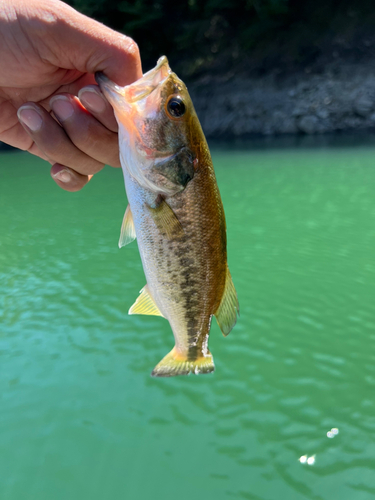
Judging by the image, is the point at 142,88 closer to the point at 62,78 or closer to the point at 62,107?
the point at 62,107

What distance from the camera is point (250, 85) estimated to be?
25500 mm

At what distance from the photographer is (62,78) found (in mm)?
2533

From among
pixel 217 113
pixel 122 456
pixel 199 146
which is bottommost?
pixel 217 113

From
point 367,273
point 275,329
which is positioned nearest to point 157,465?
point 275,329

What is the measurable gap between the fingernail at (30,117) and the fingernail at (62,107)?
0.34 feet

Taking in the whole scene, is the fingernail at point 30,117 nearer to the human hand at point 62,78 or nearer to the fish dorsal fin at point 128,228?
the human hand at point 62,78

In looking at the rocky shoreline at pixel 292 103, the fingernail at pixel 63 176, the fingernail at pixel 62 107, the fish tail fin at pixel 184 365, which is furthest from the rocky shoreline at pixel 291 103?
the fish tail fin at pixel 184 365

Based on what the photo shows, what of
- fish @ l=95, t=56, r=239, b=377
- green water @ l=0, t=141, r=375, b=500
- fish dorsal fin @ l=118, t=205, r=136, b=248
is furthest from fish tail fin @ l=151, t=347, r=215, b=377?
green water @ l=0, t=141, r=375, b=500

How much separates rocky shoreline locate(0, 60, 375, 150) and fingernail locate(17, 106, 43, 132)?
22.1m

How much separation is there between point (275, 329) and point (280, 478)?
6.93 feet

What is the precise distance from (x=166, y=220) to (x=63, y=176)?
1226 mm

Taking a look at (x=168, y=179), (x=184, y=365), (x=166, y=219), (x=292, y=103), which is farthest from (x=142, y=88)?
(x=292, y=103)

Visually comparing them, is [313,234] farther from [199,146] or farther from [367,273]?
[199,146]

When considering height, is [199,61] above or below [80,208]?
above
